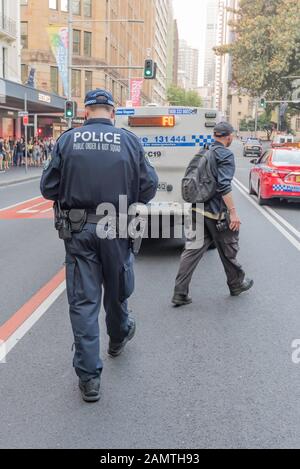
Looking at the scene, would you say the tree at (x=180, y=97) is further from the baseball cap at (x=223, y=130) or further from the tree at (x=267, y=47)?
the baseball cap at (x=223, y=130)

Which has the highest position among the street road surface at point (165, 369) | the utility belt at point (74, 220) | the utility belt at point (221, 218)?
the utility belt at point (74, 220)

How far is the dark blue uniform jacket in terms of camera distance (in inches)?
148

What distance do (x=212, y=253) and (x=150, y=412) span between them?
557 cm

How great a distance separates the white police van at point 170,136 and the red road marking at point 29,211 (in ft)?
15.7

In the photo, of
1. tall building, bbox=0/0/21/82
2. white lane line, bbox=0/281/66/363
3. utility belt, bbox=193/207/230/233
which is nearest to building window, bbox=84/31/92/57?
tall building, bbox=0/0/21/82

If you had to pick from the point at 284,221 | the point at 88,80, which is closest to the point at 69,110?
the point at 284,221

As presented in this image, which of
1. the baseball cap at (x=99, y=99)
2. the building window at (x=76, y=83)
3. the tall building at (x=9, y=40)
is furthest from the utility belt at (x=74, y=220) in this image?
the building window at (x=76, y=83)

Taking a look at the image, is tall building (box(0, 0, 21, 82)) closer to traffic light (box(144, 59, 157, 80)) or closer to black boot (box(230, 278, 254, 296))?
traffic light (box(144, 59, 157, 80))

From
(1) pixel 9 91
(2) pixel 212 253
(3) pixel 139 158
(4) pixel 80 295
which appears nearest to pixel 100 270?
(4) pixel 80 295

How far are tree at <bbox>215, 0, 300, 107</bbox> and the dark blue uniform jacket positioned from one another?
44.5 metres

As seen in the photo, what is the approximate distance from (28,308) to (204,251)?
199cm

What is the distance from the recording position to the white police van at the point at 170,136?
8.80 meters

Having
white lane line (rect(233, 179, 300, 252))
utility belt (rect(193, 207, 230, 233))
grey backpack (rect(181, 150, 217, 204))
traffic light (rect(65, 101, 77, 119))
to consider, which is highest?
traffic light (rect(65, 101, 77, 119))
